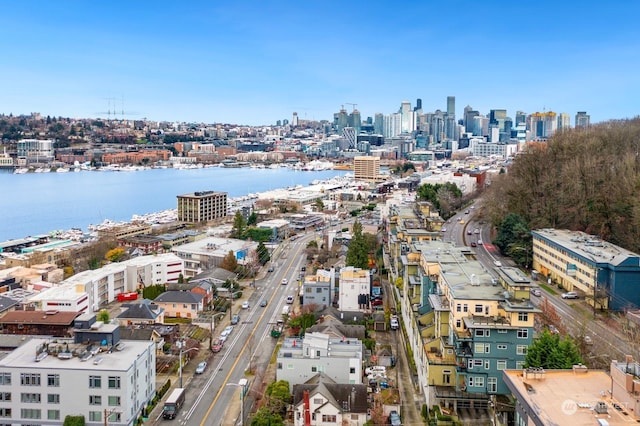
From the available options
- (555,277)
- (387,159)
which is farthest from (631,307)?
(387,159)

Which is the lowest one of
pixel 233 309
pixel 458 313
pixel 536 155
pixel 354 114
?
pixel 233 309

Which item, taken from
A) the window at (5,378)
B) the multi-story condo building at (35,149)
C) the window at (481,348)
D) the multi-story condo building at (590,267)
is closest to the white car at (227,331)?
the window at (5,378)

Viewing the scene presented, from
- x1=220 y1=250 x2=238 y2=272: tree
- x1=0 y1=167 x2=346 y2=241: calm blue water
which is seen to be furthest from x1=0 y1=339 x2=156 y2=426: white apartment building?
x1=0 y1=167 x2=346 y2=241: calm blue water

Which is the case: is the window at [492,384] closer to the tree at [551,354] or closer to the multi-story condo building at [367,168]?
the tree at [551,354]

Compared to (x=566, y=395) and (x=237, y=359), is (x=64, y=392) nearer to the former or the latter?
(x=237, y=359)

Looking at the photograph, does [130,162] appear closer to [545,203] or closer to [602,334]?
[545,203]

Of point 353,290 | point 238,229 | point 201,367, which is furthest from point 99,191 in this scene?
point 201,367

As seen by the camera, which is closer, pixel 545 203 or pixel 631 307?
pixel 631 307
